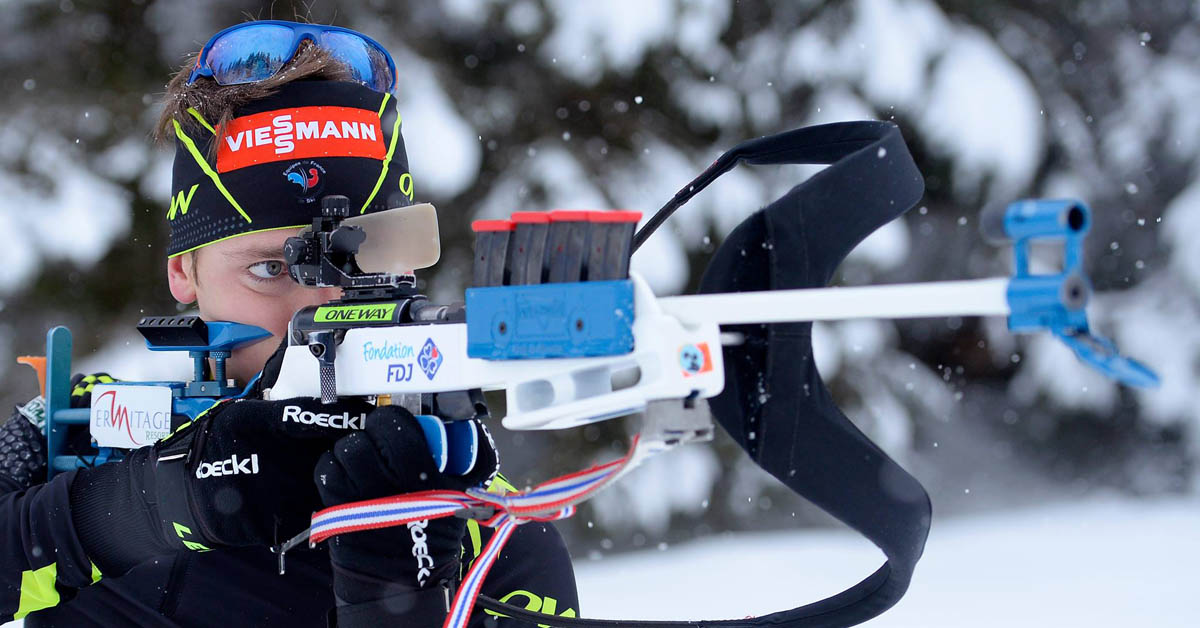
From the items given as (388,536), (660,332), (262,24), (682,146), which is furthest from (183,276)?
(682,146)

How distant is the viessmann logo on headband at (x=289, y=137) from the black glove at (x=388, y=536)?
0.77 m

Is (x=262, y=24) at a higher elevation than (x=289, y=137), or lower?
higher

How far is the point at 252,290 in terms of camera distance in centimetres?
198

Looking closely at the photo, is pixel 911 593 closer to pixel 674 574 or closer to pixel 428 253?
pixel 674 574

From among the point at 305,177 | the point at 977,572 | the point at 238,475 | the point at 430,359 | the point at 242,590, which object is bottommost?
the point at 977,572

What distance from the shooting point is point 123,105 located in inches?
210

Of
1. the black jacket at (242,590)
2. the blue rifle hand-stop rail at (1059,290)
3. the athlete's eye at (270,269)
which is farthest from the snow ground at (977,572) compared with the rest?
the blue rifle hand-stop rail at (1059,290)

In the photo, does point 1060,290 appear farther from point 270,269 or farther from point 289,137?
point 289,137

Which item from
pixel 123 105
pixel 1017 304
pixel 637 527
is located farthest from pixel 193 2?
pixel 1017 304

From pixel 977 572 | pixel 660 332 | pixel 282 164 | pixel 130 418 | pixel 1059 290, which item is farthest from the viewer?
pixel 977 572

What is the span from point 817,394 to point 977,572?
12.3 ft

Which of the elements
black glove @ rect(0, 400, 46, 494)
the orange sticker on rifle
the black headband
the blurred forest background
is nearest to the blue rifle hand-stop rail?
the orange sticker on rifle

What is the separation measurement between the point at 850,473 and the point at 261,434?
0.90m

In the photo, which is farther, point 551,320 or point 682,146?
point 682,146
